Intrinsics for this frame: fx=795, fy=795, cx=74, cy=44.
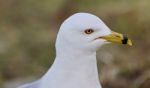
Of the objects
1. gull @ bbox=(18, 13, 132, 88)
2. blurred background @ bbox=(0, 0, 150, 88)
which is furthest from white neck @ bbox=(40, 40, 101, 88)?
blurred background @ bbox=(0, 0, 150, 88)

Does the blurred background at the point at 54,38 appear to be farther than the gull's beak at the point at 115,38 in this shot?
Yes

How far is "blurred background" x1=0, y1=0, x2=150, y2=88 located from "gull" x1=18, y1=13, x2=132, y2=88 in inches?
53.4

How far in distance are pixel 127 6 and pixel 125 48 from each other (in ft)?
1.55

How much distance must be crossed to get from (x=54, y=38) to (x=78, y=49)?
2.08m

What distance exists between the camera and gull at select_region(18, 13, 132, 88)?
11.0 feet

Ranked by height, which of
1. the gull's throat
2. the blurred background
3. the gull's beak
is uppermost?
the gull's beak

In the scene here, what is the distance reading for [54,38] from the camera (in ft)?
17.9

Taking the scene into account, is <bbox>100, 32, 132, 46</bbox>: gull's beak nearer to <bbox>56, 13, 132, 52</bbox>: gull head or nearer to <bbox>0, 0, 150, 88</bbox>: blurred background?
<bbox>56, 13, 132, 52</bbox>: gull head

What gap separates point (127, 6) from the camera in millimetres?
5719

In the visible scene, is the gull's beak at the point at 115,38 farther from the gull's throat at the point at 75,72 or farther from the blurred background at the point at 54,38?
the blurred background at the point at 54,38

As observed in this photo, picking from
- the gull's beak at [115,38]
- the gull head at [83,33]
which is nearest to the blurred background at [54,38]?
the gull's beak at [115,38]

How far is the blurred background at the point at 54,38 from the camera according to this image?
5.11m

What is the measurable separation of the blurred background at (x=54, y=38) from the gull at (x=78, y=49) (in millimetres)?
1357

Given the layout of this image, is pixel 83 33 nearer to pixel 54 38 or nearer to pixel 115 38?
pixel 115 38
